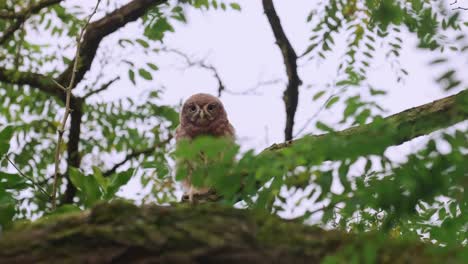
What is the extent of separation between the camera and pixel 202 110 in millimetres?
6613

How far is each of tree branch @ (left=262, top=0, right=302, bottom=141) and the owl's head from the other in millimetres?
755

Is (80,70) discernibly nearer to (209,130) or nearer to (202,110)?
(202,110)

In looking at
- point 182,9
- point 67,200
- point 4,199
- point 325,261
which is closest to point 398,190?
point 325,261

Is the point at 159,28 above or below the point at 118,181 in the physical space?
above

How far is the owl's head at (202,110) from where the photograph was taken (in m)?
6.58

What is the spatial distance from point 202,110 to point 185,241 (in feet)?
14.9

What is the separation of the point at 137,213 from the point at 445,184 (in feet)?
3.04

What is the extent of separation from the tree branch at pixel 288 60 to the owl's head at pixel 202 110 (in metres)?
0.75

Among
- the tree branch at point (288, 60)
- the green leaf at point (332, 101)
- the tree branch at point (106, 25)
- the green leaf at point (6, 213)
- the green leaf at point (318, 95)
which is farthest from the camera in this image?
the tree branch at point (288, 60)

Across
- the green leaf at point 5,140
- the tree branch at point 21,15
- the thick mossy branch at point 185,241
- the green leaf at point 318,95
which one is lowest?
the thick mossy branch at point 185,241

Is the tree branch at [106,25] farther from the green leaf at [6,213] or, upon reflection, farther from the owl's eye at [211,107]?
the green leaf at [6,213]

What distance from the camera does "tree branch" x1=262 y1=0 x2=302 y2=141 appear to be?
7.21 metres

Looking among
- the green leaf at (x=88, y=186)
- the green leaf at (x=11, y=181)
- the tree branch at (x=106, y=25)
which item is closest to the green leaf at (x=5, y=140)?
the green leaf at (x=11, y=181)

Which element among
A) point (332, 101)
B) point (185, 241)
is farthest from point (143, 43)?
point (185, 241)
